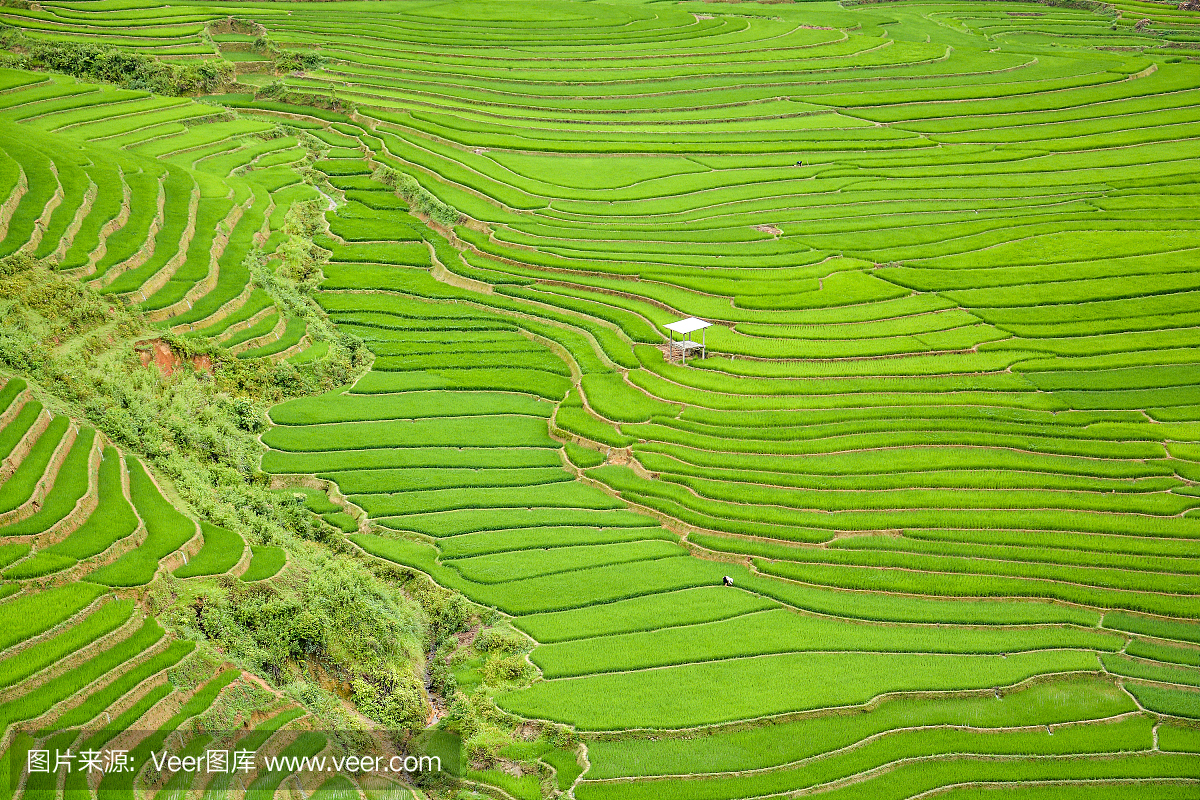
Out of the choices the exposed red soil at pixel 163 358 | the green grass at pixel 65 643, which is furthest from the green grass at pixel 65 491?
the exposed red soil at pixel 163 358

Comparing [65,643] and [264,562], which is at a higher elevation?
[65,643]

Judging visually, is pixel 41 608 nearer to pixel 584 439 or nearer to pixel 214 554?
pixel 214 554

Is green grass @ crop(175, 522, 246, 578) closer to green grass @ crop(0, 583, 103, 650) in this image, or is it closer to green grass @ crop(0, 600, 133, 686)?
green grass @ crop(0, 600, 133, 686)

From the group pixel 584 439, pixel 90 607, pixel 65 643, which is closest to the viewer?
pixel 65 643

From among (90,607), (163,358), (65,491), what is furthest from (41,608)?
(163,358)

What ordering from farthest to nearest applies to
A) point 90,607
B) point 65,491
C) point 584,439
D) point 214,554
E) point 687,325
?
point 687,325, point 584,439, point 214,554, point 65,491, point 90,607

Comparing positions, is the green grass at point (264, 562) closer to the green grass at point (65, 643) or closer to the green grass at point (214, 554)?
the green grass at point (214, 554)

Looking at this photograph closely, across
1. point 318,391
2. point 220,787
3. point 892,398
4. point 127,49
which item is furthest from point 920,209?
point 127,49

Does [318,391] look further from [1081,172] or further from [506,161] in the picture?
[1081,172]

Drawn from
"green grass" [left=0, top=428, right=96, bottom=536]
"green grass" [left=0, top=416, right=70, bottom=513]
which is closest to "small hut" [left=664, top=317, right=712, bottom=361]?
"green grass" [left=0, top=428, right=96, bottom=536]
